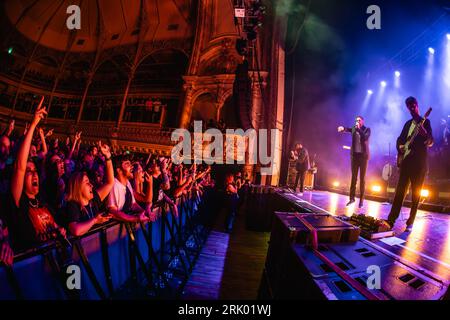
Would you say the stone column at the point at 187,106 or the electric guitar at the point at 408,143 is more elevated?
the stone column at the point at 187,106

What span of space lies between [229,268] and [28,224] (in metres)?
3.26

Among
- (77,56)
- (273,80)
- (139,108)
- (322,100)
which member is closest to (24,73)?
(77,56)

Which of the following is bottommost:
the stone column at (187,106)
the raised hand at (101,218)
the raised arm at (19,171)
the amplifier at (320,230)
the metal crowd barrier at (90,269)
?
the metal crowd barrier at (90,269)

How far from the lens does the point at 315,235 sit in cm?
205

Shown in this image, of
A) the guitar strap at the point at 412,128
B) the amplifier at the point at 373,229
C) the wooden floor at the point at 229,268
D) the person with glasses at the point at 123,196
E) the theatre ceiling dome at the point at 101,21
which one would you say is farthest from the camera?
the theatre ceiling dome at the point at 101,21

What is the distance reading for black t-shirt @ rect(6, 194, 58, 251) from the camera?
6.26ft

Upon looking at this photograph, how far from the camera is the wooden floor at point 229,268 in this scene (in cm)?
328

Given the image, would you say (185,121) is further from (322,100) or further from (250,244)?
(250,244)

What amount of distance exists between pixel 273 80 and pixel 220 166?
19.9 ft

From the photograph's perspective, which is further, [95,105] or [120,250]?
[95,105]

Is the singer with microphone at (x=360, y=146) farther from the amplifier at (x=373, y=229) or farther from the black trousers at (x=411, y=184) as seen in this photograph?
the amplifier at (x=373, y=229)

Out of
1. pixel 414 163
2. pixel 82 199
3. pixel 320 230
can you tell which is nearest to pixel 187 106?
pixel 82 199

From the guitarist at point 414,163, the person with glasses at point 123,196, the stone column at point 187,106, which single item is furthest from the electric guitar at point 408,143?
the stone column at point 187,106

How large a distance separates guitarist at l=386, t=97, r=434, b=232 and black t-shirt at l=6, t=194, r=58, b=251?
411 cm
